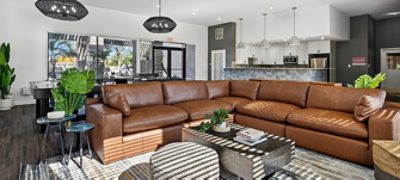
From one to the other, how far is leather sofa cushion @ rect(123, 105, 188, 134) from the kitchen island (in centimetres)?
544

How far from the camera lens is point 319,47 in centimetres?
798

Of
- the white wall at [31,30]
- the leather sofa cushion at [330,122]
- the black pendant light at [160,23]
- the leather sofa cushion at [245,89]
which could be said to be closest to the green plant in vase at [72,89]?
the black pendant light at [160,23]

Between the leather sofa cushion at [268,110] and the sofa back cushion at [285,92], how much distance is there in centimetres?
16

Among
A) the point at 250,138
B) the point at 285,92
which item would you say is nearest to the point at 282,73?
the point at 285,92

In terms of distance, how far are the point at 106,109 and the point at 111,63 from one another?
5.21 meters

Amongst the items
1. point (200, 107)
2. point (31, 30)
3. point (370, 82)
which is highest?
point (31, 30)

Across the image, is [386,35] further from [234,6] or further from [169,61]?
[169,61]

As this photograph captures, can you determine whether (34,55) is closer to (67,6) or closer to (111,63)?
(111,63)

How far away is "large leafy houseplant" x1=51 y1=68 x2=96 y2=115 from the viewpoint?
3.11 m

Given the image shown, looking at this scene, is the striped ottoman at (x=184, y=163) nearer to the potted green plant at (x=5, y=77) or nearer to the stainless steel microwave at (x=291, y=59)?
the potted green plant at (x=5, y=77)

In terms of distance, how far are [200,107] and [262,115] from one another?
0.98 meters

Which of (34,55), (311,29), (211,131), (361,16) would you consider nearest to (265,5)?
(311,29)

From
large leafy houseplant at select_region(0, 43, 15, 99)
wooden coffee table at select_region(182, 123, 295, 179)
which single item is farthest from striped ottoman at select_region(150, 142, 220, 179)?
large leafy houseplant at select_region(0, 43, 15, 99)

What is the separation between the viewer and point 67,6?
3.00 m
